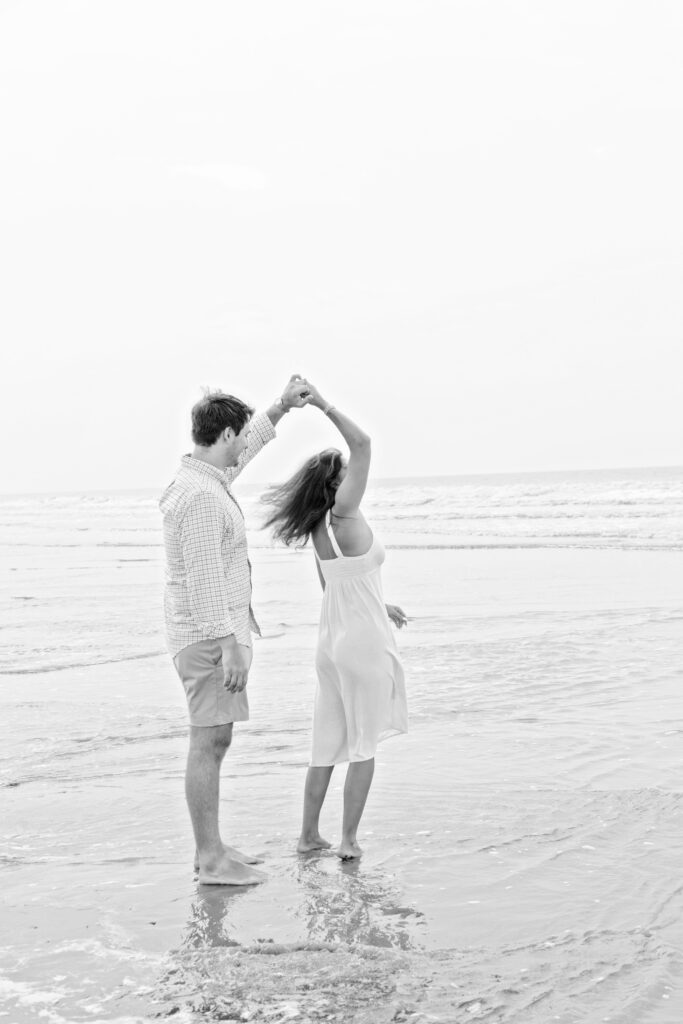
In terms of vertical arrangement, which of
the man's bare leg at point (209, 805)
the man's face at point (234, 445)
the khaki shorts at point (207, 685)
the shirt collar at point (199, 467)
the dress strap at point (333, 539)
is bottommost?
the man's bare leg at point (209, 805)

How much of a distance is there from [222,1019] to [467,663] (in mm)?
5657

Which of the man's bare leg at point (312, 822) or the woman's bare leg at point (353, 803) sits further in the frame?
the man's bare leg at point (312, 822)

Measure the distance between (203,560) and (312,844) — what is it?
50.7 inches

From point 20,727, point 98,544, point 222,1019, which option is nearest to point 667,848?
point 222,1019

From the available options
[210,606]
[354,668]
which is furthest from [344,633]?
[210,606]

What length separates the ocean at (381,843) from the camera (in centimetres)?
307

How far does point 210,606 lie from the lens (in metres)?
3.91

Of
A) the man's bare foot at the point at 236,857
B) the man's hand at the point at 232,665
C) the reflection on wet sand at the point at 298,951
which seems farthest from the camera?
the man's bare foot at the point at 236,857

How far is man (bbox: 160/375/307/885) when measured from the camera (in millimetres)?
3912

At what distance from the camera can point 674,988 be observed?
118 inches

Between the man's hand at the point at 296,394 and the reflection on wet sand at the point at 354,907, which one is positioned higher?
the man's hand at the point at 296,394

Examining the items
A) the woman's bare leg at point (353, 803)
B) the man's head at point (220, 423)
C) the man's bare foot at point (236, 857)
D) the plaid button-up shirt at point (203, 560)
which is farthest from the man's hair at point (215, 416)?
the man's bare foot at point (236, 857)

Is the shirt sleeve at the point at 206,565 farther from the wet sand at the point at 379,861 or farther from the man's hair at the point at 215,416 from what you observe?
the wet sand at the point at 379,861

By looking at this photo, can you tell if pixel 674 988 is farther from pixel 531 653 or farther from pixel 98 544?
pixel 98 544
